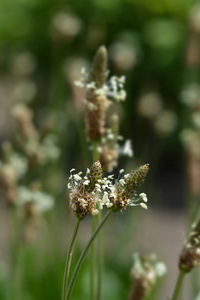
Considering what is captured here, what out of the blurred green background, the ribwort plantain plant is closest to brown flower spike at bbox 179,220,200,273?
the ribwort plantain plant

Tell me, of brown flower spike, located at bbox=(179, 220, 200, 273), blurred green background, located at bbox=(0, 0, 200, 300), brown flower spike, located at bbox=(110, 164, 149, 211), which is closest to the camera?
brown flower spike, located at bbox=(110, 164, 149, 211)

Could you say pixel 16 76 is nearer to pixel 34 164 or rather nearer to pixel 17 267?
pixel 34 164

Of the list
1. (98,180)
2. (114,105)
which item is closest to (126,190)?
(98,180)

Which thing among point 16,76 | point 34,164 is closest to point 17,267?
point 34,164

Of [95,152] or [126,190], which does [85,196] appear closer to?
[126,190]

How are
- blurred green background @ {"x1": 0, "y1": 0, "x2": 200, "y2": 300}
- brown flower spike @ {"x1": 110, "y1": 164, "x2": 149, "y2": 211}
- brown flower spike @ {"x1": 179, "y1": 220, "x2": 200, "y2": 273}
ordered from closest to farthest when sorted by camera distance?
1. brown flower spike @ {"x1": 110, "y1": 164, "x2": 149, "y2": 211}
2. brown flower spike @ {"x1": 179, "y1": 220, "x2": 200, "y2": 273}
3. blurred green background @ {"x1": 0, "y1": 0, "x2": 200, "y2": 300}

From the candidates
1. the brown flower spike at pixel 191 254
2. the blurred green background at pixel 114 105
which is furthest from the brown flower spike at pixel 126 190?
the blurred green background at pixel 114 105

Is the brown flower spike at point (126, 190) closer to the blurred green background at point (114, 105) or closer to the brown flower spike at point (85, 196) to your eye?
the brown flower spike at point (85, 196)

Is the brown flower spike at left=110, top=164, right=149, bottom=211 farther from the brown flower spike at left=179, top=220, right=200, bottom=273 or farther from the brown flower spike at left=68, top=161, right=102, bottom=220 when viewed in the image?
the brown flower spike at left=179, top=220, right=200, bottom=273

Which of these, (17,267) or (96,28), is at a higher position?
(96,28)

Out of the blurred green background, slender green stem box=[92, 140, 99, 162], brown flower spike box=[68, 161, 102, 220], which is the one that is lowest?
brown flower spike box=[68, 161, 102, 220]
